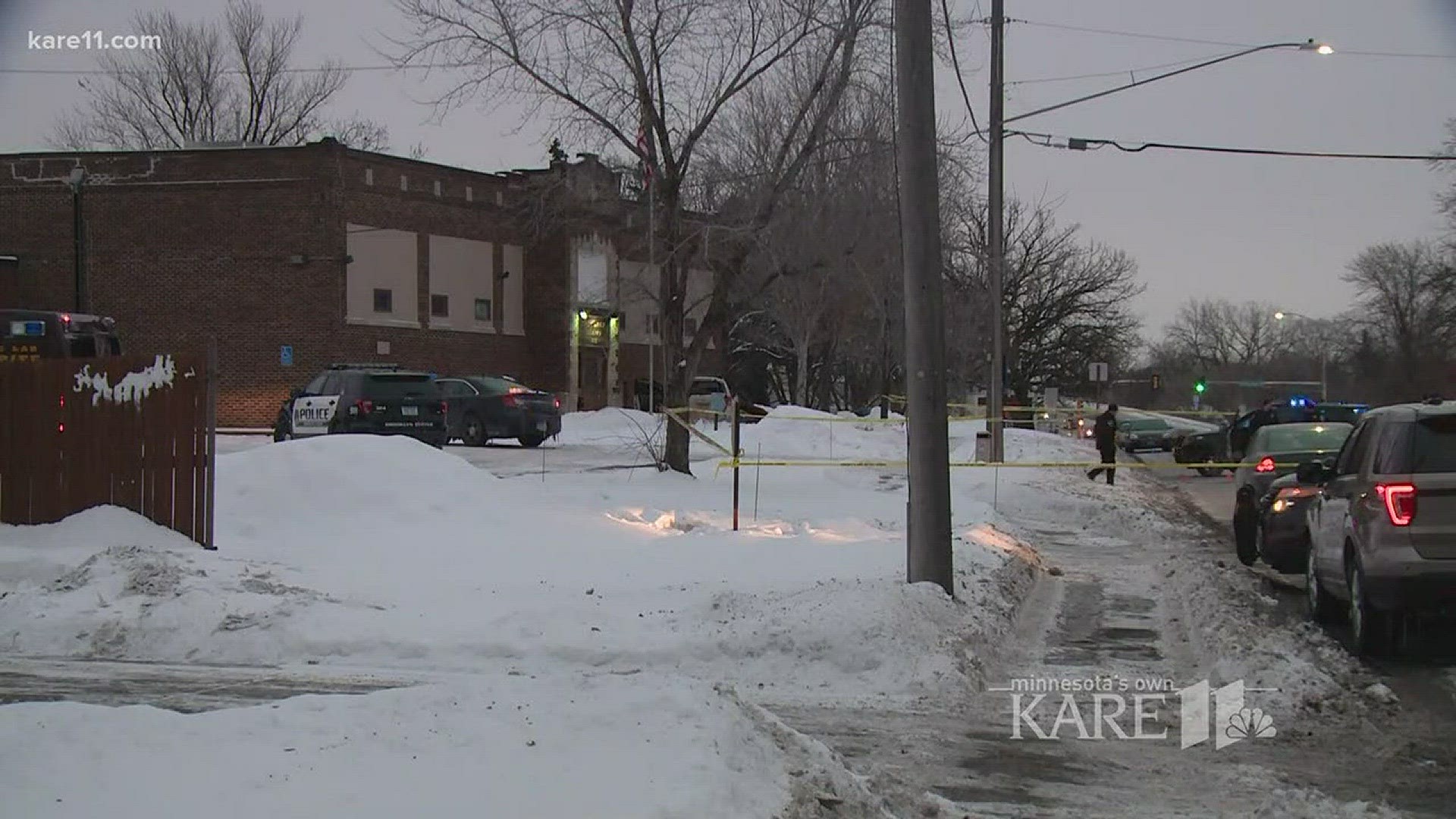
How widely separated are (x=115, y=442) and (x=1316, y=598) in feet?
35.3

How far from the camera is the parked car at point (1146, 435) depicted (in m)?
44.4

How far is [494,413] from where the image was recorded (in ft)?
91.6

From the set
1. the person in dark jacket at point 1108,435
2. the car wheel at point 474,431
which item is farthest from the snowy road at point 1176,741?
the car wheel at point 474,431

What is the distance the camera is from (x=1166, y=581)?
44.2 feet

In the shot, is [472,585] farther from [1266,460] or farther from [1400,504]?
[1266,460]

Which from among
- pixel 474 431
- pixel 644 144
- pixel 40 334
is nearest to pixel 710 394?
pixel 474 431

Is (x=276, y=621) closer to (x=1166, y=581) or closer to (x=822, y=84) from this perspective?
(x=1166, y=581)

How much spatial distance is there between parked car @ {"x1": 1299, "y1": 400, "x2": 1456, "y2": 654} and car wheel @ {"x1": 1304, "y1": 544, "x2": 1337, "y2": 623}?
0.51m

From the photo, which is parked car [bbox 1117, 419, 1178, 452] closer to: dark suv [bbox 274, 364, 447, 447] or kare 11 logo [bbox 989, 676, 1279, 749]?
dark suv [bbox 274, 364, 447, 447]

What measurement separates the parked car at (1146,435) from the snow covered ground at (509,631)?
24992 mm

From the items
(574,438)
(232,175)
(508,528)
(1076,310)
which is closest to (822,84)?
(508,528)

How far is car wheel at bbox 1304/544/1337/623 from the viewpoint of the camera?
34.2 feet

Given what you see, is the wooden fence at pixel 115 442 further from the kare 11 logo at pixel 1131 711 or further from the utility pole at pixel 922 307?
the kare 11 logo at pixel 1131 711

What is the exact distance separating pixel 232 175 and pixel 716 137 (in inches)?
943
